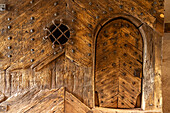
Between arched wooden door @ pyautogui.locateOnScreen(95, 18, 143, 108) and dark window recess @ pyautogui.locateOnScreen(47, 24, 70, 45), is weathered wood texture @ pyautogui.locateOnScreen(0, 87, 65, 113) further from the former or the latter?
dark window recess @ pyautogui.locateOnScreen(47, 24, 70, 45)

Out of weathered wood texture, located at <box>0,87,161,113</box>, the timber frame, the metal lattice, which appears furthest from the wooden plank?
the metal lattice

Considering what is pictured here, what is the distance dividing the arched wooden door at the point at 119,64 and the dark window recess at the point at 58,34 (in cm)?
58

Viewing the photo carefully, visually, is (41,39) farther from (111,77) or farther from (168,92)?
(168,92)

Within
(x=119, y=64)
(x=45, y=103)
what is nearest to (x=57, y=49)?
(x=45, y=103)

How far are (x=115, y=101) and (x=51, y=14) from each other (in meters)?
1.95

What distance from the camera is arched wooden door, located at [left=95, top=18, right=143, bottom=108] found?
2898 millimetres

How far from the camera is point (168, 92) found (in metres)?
0.98

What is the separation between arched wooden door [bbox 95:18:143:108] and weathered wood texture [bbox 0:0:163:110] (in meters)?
0.14

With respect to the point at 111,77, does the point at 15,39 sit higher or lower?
higher

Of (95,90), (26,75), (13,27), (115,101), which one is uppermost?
(13,27)

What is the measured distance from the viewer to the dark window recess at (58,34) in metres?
2.82

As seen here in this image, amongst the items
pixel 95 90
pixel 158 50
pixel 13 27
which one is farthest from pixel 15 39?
pixel 158 50

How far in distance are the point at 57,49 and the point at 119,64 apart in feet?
3.74

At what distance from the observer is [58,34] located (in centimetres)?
293
